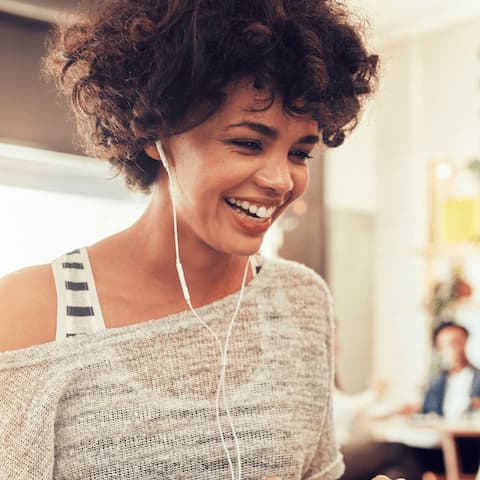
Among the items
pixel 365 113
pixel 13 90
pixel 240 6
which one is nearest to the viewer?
pixel 240 6

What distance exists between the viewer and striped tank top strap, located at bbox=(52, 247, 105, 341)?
1132 millimetres

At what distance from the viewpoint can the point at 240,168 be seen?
1.04 meters

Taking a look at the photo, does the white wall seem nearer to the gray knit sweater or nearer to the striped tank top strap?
the gray knit sweater

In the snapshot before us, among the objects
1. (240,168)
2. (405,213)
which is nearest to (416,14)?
(405,213)

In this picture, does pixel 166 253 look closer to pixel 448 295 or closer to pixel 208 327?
pixel 208 327

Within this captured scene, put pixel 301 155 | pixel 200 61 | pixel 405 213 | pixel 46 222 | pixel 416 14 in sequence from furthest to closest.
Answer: pixel 405 213 < pixel 416 14 < pixel 46 222 < pixel 301 155 < pixel 200 61

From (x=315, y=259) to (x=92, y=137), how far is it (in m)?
3.58

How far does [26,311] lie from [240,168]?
1.14 feet

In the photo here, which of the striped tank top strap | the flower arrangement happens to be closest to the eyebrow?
the striped tank top strap

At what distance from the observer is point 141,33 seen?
3.50 feet

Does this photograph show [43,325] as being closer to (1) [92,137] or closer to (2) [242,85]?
(1) [92,137]

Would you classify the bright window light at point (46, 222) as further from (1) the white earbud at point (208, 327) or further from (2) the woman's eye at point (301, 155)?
(2) the woman's eye at point (301, 155)

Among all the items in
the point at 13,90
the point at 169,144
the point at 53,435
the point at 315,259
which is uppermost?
the point at 13,90

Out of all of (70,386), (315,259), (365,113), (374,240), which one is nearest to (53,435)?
(70,386)
